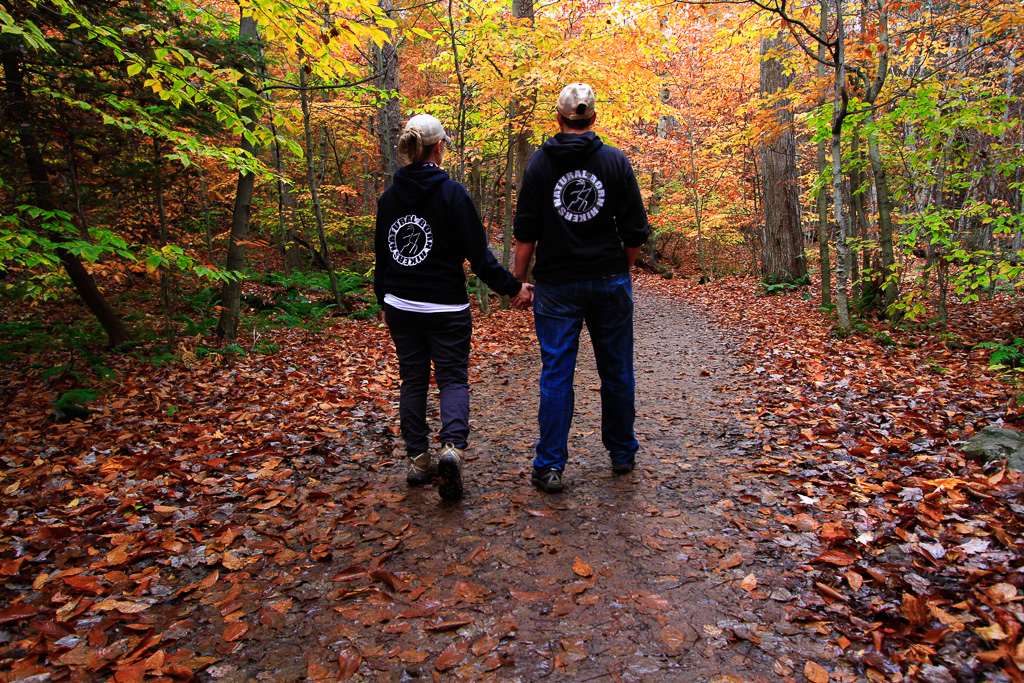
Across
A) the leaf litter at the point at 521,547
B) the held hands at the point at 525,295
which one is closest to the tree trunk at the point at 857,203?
the leaf litter at the point at 521,547

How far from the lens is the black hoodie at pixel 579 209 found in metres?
3.05

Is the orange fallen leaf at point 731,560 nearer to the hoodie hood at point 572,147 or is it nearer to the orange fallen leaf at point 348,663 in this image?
the orange fallen leaf at point 348,663

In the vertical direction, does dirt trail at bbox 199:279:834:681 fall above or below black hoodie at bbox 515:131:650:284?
below

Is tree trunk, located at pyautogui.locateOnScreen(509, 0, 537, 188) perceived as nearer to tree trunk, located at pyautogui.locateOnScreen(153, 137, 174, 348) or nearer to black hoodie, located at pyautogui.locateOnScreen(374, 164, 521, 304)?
tree trunk, located at pyautogui.locateOnScreen(153, 137, 174, 348)

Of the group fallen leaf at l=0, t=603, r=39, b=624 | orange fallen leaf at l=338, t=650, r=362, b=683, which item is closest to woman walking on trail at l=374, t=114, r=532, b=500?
orange fallen leaf at l=338, t=650, r=362, b=683

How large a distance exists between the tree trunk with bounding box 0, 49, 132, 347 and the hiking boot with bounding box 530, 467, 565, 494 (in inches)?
176

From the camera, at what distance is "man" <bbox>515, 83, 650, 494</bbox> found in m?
3.06

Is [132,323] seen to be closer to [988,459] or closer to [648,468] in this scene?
[648,468]

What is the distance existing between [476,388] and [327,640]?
4.20 metres

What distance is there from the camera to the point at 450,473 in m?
3.13

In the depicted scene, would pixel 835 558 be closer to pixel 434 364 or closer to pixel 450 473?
pixel 450 473

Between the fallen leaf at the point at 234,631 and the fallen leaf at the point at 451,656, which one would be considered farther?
the fallen leaf at the point at 234,631

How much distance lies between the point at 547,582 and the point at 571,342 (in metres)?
1.38

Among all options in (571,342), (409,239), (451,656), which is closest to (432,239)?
(409,239)
